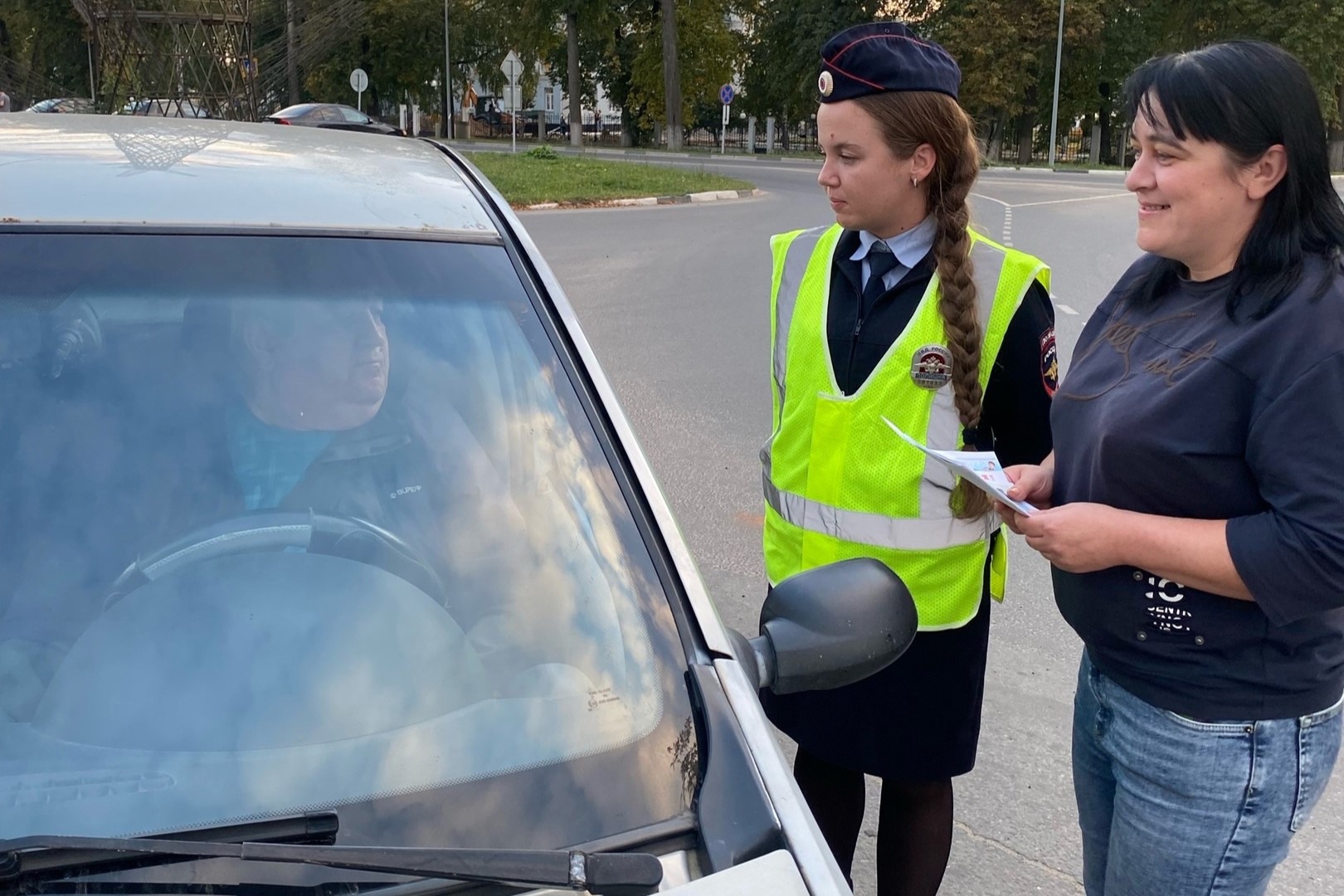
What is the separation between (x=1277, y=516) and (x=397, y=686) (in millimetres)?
1167

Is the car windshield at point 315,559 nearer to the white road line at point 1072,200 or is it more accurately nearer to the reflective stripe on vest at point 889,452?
the reflective stripe on vest at point 889,452

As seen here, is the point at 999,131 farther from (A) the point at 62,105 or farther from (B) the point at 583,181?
(A) the point at 62,105

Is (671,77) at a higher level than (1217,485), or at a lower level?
higher

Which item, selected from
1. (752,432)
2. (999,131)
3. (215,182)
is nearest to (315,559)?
(215,182)

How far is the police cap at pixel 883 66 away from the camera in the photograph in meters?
2.17

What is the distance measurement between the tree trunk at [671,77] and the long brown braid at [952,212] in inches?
1655

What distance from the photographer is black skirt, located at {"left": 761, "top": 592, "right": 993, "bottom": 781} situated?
92.4 inches

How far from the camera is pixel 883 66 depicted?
85.4 inches

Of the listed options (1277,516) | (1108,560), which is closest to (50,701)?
(1108,560)

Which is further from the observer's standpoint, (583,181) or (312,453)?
(583,181)

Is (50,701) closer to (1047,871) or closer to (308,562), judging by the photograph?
(308,562)

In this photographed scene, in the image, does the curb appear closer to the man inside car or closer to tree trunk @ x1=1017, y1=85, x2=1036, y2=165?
the man inside car

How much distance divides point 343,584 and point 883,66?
4.21ft

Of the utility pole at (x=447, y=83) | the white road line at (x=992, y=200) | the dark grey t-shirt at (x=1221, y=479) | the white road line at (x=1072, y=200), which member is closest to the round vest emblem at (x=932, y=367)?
the dark grey t-shirt at (x=1221, y=479)
